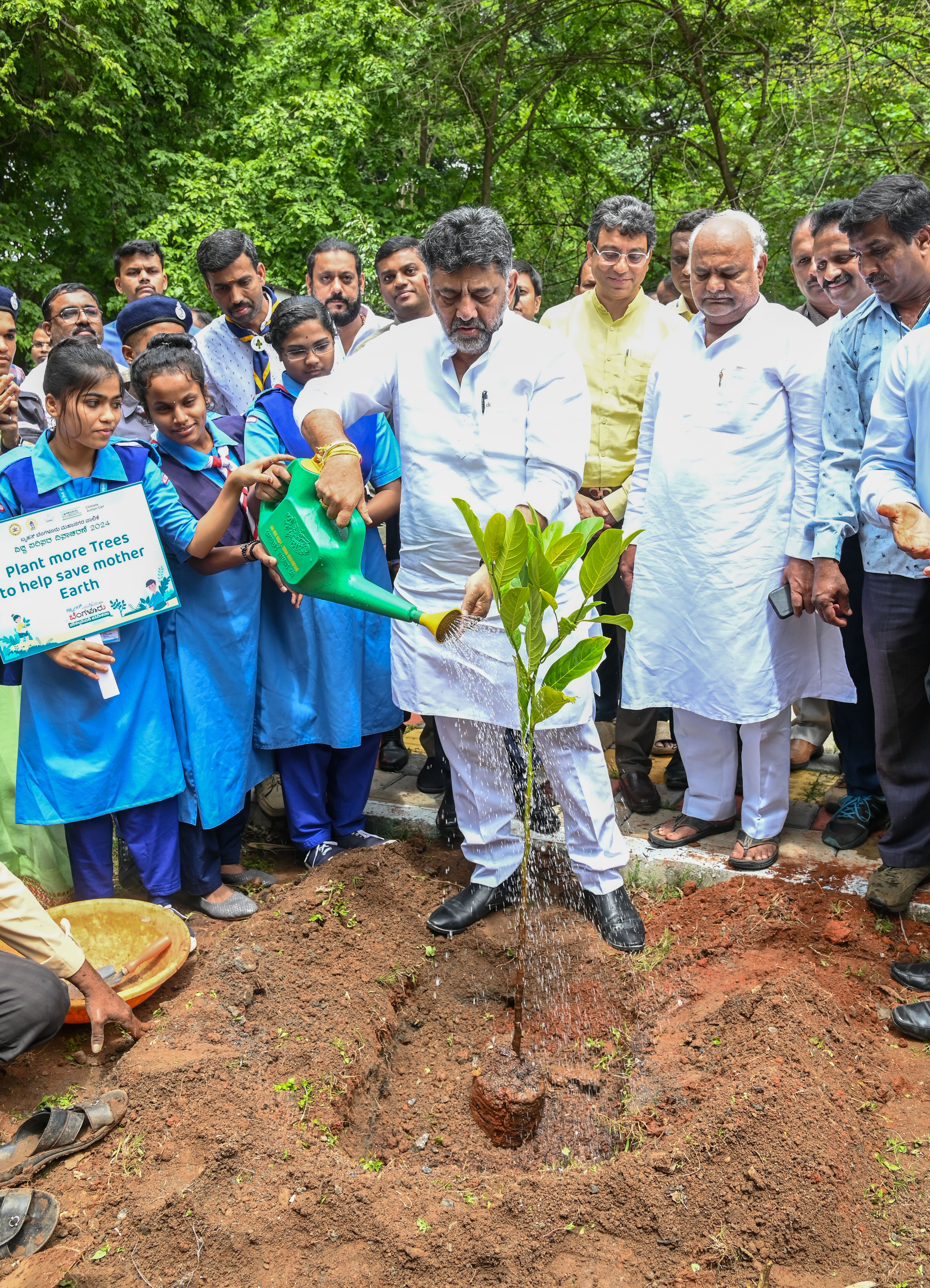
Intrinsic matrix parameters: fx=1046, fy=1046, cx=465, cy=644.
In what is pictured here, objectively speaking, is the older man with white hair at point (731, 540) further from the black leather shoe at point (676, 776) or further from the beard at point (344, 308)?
the beard at point (344, 308)

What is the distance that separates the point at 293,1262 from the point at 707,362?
305 centimetres

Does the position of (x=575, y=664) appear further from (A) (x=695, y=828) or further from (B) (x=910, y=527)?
(A) (x=695, y=828)

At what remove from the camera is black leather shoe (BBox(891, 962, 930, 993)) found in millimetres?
3170

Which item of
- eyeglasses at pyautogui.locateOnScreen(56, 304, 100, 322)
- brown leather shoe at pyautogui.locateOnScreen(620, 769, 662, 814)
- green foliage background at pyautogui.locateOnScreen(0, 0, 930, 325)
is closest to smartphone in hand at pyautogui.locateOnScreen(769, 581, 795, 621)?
brown leather shoe at pyautogui.locateOnScreen(620, 769, 662, 814)

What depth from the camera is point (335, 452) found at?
3.09 m

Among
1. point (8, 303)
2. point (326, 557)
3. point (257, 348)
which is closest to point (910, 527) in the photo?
point (326, 557)

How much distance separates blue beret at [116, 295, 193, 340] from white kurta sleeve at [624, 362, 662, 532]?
1.96m

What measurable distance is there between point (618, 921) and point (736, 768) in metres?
0.87

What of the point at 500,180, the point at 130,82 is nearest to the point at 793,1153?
the point at 130,82

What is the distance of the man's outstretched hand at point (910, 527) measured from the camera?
2.82 m

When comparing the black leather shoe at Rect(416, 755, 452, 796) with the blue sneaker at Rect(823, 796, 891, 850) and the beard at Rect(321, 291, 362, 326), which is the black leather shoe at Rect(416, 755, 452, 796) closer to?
the blue sneaker at Rect(823, 796, 891, 850)

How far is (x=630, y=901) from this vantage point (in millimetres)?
3715

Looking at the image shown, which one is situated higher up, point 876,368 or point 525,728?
point 876,368

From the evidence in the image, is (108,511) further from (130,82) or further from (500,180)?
(500,180)
